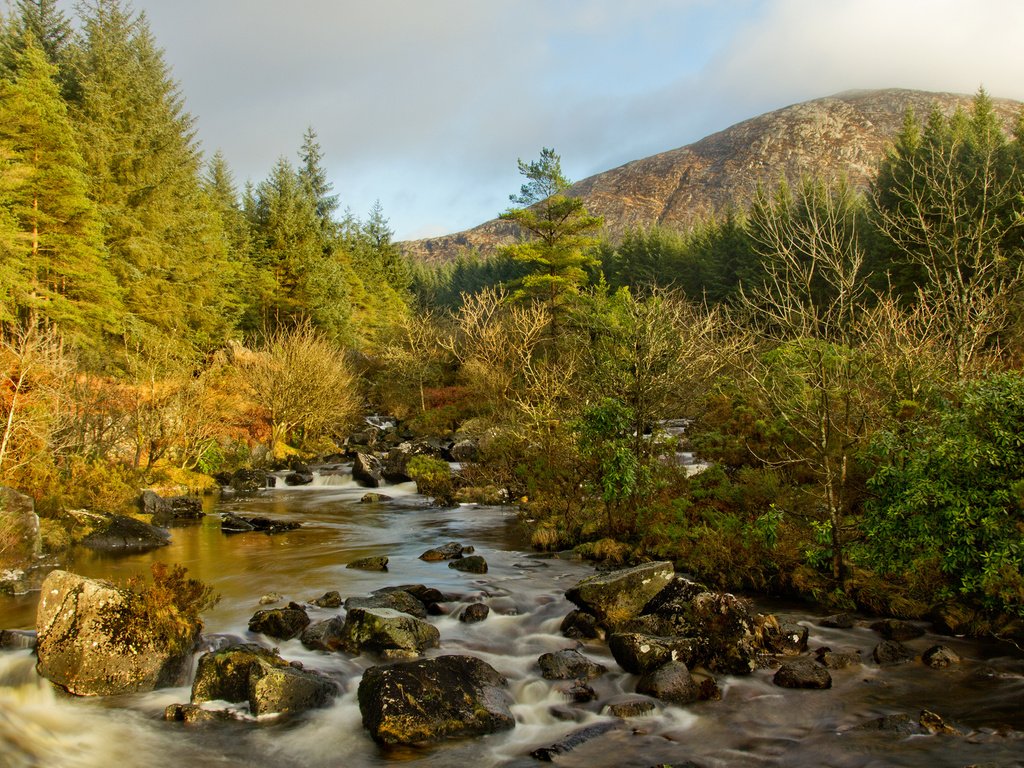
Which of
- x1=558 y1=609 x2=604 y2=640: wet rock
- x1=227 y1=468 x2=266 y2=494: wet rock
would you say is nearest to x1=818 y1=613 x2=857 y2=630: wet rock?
x1=558 y1=609 x2=604 y2=640: wet rock

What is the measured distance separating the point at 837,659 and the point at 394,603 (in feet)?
24.1

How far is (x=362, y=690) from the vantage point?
890 centimetres

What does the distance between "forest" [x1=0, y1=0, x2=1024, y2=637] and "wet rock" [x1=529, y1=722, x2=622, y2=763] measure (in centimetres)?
587

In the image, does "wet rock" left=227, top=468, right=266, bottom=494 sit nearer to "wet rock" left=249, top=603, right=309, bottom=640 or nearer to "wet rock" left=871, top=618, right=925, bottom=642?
"wet rock" left=249, top=603, right=309, bottom=640

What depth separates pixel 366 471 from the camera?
29.1 m

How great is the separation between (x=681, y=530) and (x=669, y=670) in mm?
6771

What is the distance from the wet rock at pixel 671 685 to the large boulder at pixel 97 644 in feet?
21.3

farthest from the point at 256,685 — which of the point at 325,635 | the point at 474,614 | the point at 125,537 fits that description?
the point at 125,537

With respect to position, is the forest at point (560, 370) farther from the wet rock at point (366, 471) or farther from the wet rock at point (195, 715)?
the wet rock at point (195, 715)

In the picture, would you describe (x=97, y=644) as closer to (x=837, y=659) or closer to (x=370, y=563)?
(x=370, y=563)

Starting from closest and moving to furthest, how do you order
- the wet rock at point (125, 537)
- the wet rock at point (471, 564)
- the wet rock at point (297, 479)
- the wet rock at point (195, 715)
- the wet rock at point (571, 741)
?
the wet rock at point (571, 741) < the wet rock at point (195, 715) < the wet rock at point (471, 564) < the wet rock at point (125, 537) < the wet rock at point (297, 479)

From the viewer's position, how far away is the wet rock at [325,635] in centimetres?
1087

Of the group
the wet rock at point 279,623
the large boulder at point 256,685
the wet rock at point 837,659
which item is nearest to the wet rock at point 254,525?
the wet rock at point 279,623

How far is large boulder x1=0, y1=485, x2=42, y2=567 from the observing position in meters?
14.8
